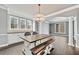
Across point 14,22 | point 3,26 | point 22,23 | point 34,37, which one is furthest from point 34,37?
point 3,26

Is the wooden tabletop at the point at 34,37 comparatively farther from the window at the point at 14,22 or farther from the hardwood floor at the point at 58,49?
the window at the point at 14,22

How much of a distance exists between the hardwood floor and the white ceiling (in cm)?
59

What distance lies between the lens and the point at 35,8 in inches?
87.0

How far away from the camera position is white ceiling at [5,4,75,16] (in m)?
2.11

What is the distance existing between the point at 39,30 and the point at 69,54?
2.62ft

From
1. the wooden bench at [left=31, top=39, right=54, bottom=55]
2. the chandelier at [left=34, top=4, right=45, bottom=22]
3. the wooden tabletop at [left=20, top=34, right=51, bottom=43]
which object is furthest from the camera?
the chandelier at [left=34, top=4, right=45, bottom=22]

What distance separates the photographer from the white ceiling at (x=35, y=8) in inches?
83.0

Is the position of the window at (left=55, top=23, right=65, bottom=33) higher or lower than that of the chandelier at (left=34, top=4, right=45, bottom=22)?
lower

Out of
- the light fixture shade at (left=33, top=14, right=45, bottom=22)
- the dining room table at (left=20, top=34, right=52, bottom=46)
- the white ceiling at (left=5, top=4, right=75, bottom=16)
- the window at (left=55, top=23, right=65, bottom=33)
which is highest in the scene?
the white ceiling at (left=5, top=4, right=75, bottom=16)

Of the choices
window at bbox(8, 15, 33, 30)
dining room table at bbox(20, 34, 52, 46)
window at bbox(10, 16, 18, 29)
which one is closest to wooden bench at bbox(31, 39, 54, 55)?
dining room table at bbox(20, 34, 52, 46)

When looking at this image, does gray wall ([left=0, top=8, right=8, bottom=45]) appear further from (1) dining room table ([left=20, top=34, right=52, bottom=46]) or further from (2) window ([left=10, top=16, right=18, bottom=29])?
(1) dining room table ([left=20, top=34, right=52, bottom=46])

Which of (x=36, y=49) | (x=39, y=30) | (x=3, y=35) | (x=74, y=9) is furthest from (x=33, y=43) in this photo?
(x=74, y=9)

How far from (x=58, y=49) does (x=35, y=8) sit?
949mm

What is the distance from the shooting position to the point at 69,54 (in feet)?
6.68
